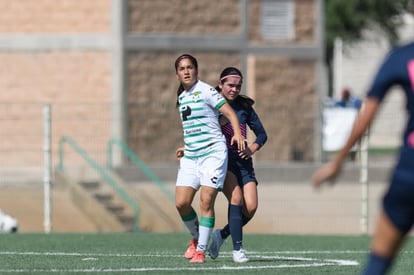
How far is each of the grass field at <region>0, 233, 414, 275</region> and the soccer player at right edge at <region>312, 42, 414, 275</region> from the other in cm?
361

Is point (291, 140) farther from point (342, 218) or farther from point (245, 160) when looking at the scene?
point (245, 160)

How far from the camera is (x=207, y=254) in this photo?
13.7 m

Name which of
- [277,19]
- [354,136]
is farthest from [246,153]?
[277,19]

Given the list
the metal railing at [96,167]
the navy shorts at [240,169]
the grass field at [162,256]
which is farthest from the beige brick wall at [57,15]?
the navy shorts at [240,169]

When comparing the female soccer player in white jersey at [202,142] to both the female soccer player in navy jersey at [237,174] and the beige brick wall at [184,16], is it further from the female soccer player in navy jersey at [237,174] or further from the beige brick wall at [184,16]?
the beige brick wall at [184,16]

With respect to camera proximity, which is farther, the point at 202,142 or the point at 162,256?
the point at 162,256

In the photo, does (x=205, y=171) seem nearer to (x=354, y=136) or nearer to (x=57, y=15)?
(x=354, y=136)

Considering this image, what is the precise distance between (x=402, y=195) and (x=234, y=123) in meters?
4.68

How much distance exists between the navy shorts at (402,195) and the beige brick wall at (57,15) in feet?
73.4

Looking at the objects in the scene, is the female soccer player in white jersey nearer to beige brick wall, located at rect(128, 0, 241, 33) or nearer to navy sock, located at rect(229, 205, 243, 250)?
navy sock, located at rect(229, 205, 243, 250)

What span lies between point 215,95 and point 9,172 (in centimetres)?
1309

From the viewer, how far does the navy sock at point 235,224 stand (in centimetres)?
1266

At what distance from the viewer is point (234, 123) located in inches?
479

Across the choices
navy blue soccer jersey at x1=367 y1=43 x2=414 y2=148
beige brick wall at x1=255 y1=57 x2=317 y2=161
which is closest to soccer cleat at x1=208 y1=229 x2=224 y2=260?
navy blue soccer jersey at x1=367 y1=43 x2=414 y2=148
